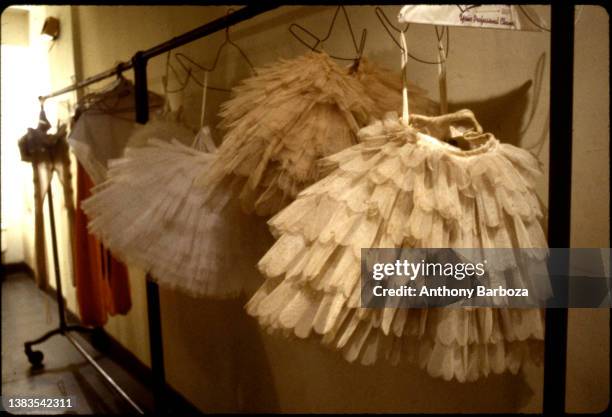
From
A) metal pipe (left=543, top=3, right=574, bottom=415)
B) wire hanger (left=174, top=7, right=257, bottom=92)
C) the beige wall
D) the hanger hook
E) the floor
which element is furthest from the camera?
the floor

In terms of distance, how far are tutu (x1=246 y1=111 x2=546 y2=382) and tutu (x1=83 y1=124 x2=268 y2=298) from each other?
304mm

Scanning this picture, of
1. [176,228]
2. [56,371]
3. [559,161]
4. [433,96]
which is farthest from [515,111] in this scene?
[56,371]

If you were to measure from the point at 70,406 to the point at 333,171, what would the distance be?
583mm

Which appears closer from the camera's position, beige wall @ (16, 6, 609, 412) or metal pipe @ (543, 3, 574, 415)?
metal pipe @ (543, 3, 574, 415)

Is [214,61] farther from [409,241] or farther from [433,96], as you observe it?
[409,241]

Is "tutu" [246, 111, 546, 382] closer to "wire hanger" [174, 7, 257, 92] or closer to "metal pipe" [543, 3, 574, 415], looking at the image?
"metal pipe" [543, 3, 574, 415]

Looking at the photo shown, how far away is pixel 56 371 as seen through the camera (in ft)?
7.09

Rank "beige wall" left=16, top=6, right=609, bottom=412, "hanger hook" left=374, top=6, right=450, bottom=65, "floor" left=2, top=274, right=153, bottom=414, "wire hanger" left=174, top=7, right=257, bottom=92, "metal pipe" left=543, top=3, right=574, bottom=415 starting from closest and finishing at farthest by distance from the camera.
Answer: "metal pipe" left=543, top=3, right=574, bottom=415
"beige wall" left=16, top=6, right=609, bottom=412
"hanger hook" left=374, top=6, right=450, bottom=65
"wire hanger" left=174, top=7, right=257, bottom=92
"floor" left=2, top=274, right=153, bottom=414

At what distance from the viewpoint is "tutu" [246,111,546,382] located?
466mm

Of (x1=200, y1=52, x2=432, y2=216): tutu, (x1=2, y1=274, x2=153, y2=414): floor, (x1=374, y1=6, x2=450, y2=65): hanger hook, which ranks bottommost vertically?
(x1=2, y1=274, x2=153, y2=414): floor

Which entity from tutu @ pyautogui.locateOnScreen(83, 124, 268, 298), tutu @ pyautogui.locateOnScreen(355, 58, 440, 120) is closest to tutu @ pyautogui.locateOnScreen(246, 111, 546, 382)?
tutu @ pyautogui.locateOnScreen(355, 58, 440, 120)

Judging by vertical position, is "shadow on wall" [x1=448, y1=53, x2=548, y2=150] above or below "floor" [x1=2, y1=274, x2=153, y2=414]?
above

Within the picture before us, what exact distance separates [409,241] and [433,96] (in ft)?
1.32

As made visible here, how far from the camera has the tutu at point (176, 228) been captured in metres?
0.80
